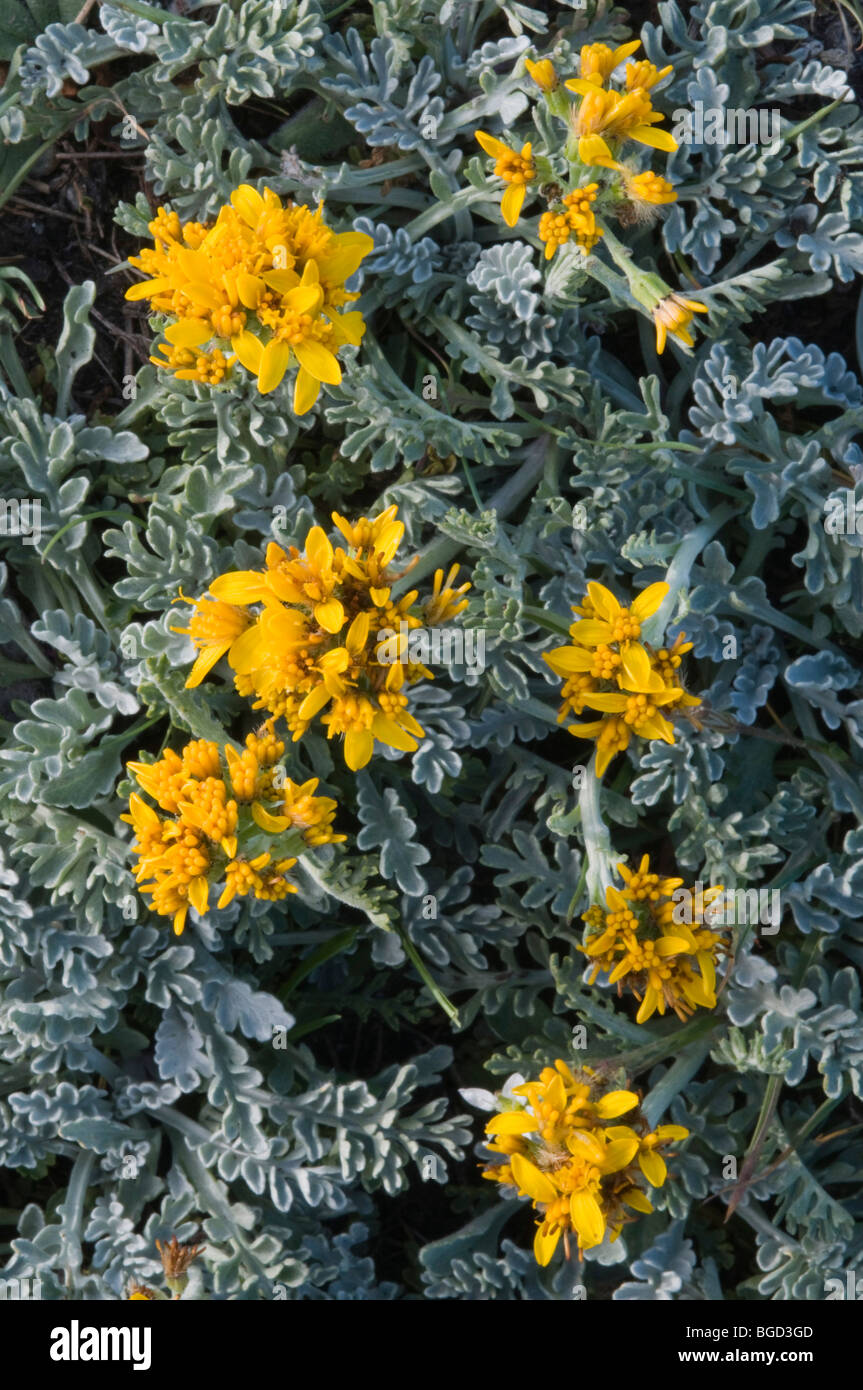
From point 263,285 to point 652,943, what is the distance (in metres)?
1.50

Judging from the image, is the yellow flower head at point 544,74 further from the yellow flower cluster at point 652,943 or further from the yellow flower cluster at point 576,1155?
the yellow flower cluster at point 576,1155

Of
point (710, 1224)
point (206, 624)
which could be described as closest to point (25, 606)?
point (206, 624)

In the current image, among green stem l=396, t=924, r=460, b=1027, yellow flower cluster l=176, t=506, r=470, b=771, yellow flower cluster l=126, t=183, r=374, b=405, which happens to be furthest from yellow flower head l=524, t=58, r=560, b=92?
green stem l=396, t=924, r=460, b=1027

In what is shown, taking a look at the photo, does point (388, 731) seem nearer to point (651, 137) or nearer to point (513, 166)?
point (513, 166)

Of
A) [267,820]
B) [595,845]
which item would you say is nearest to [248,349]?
[267,820]

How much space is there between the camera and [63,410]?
2.90 m

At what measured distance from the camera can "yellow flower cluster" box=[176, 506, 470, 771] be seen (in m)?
2.15

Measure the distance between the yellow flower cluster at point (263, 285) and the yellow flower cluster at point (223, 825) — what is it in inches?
28.5

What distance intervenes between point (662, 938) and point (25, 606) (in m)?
1.79

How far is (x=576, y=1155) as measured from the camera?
2232 mm

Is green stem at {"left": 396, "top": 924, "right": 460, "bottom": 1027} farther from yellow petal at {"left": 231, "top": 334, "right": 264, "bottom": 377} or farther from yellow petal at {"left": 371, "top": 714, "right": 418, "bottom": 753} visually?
yellow petal at {"left": 231, "top": 334, "right": 264, "bottom": 377}

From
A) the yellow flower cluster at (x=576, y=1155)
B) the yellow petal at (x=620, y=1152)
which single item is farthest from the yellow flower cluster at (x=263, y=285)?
the yellow petal at (x=620, y=1152)

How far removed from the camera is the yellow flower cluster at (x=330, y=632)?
2.15 meters

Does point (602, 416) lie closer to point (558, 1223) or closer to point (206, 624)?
point (206, 624)
